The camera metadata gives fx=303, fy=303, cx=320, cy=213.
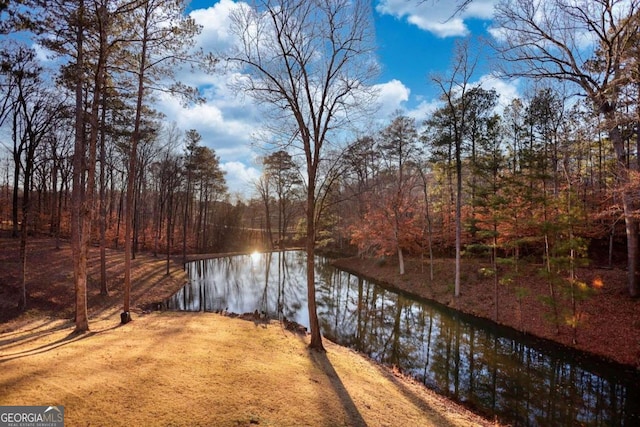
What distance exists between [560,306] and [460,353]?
17.7 ft

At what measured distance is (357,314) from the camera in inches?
677

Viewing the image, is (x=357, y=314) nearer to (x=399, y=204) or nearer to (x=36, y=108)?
(x=399, y=204)

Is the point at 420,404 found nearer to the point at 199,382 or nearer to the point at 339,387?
the point at 339,387

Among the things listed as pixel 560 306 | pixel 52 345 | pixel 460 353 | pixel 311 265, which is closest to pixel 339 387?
pixel 311 265

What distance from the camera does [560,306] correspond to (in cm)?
1345

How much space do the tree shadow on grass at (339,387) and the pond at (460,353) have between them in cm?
362

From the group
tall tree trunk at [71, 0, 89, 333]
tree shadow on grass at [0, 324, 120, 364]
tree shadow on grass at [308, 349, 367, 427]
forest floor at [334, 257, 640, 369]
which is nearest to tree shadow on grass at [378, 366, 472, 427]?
tree shadow on grass at [308, 349, 367, 427]

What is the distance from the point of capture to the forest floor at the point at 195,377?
14.5ft

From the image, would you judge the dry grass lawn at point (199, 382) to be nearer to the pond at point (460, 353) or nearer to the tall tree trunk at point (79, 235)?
the tall tree trunk at point (79, 235)

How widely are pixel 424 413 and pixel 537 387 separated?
555 cm

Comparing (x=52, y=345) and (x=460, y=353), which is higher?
(x=52, y=345)

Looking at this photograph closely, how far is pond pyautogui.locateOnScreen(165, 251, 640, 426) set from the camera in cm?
847

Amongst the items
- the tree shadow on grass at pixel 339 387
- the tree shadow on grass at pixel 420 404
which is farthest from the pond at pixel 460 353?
the tree shadow on grass at pixel 339 387

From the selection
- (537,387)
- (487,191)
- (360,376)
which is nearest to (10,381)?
(360,376)
